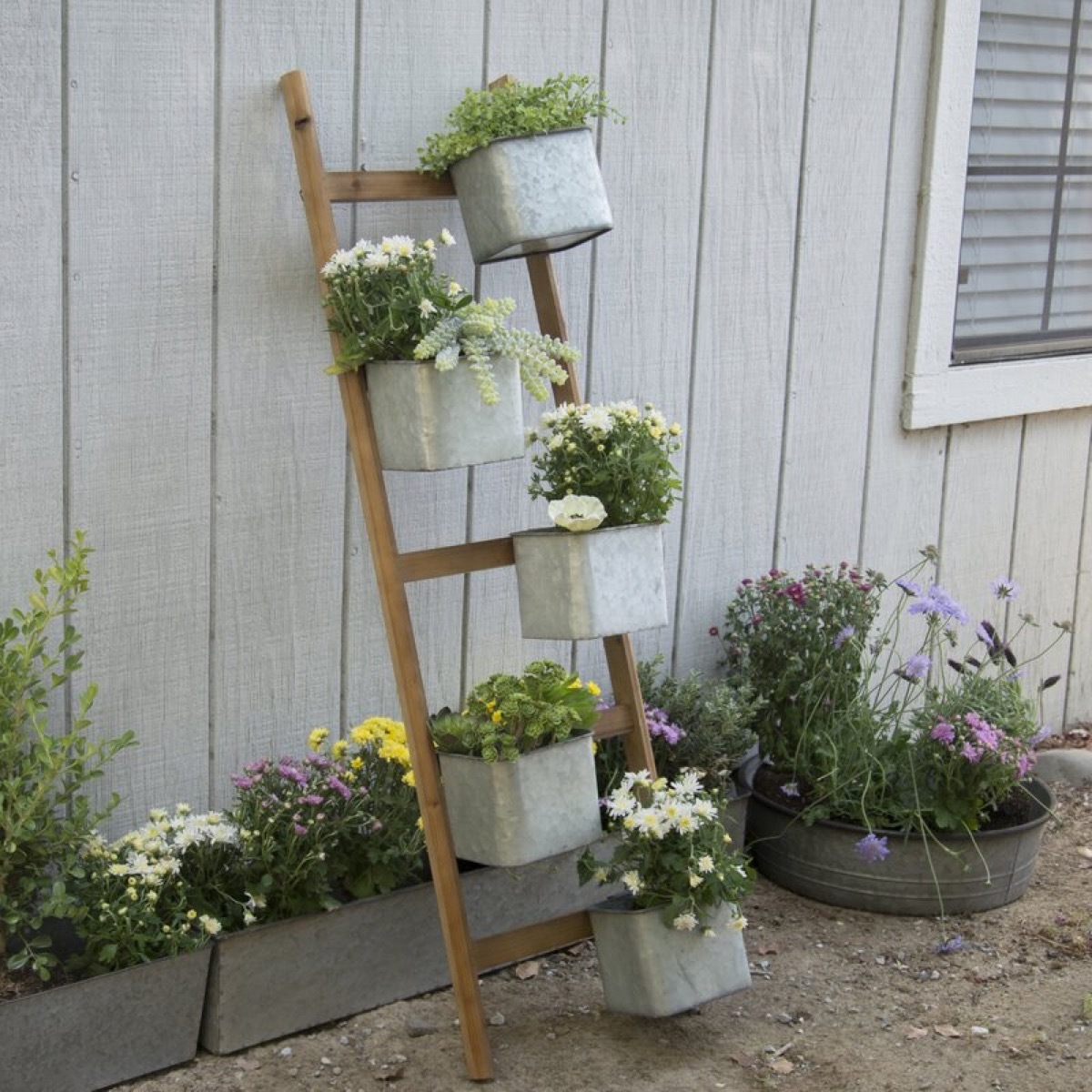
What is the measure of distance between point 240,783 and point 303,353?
0.78 metres

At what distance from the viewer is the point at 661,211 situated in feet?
11.2

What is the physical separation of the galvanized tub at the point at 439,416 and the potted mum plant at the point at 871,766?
3.72 feet

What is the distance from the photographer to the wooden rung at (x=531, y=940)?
2824 millimetres

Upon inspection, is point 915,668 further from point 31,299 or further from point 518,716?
point 31,299

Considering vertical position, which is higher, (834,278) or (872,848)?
(834,278)

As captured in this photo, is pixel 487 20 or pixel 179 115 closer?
pixel 179 115

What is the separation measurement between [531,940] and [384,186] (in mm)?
1365

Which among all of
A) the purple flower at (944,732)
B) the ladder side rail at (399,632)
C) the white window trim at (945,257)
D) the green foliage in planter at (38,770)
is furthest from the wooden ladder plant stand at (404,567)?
the white window trim at (945,257)

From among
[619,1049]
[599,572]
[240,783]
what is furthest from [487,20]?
[619,1049]

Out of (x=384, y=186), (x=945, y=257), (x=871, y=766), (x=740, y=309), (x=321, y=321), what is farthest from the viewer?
(x=945, y=257)

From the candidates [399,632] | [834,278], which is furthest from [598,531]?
[834,278]

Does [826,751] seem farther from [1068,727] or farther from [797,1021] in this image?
[1068,727]

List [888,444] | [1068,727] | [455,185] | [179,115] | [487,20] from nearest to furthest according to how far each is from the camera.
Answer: [179,115] < [455,185] < [487,20] < [888,444] < [1068,727]

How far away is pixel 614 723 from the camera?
302 cm
